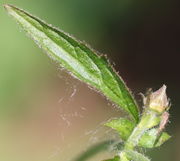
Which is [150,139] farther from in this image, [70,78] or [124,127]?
[70,78]

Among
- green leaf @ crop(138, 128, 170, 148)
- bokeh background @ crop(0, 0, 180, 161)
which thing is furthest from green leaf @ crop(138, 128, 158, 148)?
bokeh background @ crop(0, 0, 180, 161)

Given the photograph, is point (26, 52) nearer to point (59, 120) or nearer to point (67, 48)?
point (59, 120)

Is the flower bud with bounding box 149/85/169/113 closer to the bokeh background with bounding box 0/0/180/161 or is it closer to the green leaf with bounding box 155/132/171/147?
the green leaf with bounding box 155/132/171/147

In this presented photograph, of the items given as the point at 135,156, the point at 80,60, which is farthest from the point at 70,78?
the point at 135,156

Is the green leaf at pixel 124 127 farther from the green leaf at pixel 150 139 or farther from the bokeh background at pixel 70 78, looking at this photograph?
the bokeh background at pixel 70 78

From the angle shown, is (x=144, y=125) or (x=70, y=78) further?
(x=70, y=78)
